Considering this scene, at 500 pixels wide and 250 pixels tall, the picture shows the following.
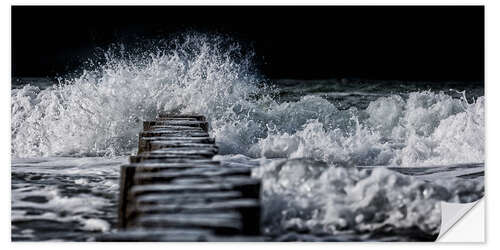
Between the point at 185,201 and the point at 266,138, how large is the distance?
7.28 ft

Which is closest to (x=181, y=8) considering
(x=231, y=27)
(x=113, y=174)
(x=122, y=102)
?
(x=231, y=27)

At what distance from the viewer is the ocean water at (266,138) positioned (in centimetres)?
307

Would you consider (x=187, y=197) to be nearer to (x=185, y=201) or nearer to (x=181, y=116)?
(x=185, y=201)

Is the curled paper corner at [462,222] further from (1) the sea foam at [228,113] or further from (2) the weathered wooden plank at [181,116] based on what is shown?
(2) the weathered wooden plank at [181,116]

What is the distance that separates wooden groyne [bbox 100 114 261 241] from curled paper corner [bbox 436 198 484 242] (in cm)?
96

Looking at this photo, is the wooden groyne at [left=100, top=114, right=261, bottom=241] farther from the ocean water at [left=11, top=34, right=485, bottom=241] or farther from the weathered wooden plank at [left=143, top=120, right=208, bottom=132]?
the weathered wooden plank at [left=143, top=120, right=208, bottom=132]

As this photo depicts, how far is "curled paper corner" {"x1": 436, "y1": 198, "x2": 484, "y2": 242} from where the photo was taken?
3162 millimetres

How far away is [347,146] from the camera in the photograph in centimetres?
462

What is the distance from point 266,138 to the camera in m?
4.77

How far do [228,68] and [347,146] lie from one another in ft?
3.56

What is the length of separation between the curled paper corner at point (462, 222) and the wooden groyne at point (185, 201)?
0.96m

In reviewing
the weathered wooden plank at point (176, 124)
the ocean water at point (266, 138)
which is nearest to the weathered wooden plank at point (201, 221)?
the ocean water at point (266, 138)

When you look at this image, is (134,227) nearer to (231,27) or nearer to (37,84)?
(231,27)

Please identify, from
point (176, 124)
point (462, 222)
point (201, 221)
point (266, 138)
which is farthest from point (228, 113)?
point (201, 221)
